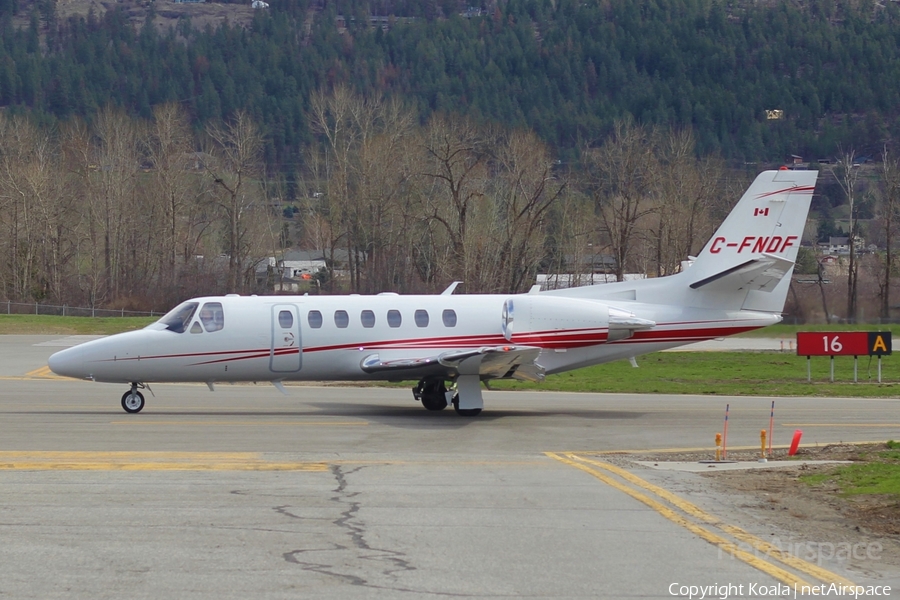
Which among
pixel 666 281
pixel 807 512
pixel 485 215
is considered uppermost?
pixel 485 215

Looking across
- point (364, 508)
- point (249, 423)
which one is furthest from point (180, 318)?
point (364, 508)

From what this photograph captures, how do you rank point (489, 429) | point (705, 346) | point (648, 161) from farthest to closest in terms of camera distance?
point (648, 161) → point (705, 346) → point (489, 429)

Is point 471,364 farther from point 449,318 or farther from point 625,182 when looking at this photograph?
point 625,182

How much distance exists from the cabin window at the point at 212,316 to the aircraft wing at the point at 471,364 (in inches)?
119

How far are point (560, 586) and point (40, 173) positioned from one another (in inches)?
2573

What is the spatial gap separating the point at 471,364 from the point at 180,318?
6103mm

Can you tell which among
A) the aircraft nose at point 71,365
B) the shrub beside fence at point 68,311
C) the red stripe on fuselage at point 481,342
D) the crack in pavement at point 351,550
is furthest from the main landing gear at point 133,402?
the shrub beside fence at point 68,311

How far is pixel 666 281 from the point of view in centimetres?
2386

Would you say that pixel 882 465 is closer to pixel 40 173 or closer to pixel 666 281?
pixel 666 281

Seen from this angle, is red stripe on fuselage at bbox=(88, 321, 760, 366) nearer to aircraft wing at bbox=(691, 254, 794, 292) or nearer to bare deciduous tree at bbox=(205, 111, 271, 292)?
aircraft wing at bbox=(691, 254, 794, 292)

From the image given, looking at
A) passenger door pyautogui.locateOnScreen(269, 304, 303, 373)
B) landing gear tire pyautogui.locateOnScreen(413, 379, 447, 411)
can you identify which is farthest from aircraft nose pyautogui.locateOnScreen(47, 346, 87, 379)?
landing gear tire pyautogui.locateOnScreen(413, 379, 447, 411)

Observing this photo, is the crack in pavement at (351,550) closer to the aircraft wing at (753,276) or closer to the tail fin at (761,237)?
the aircraft wing at (753,276)

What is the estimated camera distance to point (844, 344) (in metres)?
31.7

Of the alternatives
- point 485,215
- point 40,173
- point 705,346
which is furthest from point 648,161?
point 40,173
